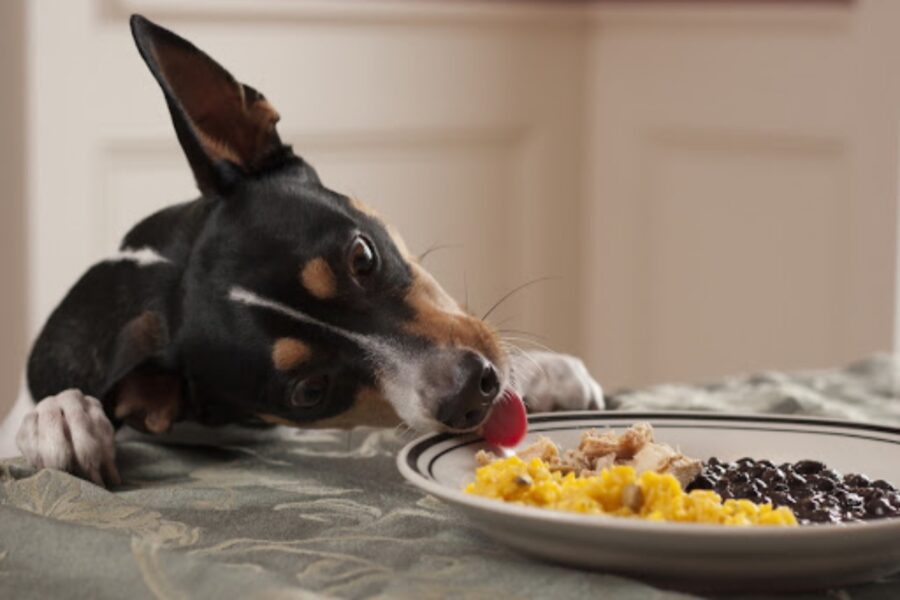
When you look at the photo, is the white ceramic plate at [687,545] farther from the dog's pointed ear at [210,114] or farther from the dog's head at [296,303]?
the dog's pointed ear at [210,114]

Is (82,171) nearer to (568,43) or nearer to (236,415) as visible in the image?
(568,43)

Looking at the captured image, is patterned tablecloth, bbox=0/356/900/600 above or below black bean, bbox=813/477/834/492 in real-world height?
below

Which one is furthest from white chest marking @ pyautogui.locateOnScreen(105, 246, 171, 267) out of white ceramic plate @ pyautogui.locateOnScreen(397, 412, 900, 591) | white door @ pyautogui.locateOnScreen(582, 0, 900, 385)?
white door @ pyautogui.locateOnScreen(582, 0, 900, 385)

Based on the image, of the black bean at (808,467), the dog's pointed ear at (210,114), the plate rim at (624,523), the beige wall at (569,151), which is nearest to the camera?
the plate rim at (624,523)

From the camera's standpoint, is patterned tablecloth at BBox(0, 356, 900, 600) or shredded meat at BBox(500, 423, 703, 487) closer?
patterned tablecloth at BBox(0, 356, 900, 600)

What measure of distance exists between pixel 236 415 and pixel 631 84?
2.79 m

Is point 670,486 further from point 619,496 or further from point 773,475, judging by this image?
Answer: point 773,475

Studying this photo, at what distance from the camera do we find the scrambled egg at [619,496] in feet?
3.56

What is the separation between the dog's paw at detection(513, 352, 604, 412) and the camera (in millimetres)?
1761

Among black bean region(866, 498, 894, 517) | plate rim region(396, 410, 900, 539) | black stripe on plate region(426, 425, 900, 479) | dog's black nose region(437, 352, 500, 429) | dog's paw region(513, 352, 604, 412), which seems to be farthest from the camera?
dog's paw region(513, 352, 604, 412)

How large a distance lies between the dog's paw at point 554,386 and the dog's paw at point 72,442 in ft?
1.53

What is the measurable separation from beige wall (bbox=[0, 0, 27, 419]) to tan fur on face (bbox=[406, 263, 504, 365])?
1826 mm

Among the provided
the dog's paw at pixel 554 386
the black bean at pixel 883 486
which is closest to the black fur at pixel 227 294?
the dog's paw at pixel 554 386

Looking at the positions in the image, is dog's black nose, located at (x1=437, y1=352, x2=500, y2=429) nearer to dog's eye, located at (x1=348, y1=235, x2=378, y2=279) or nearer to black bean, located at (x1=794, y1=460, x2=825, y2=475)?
dog's eye, located at (x1=348, y1=235, x2=378, y2=279)
